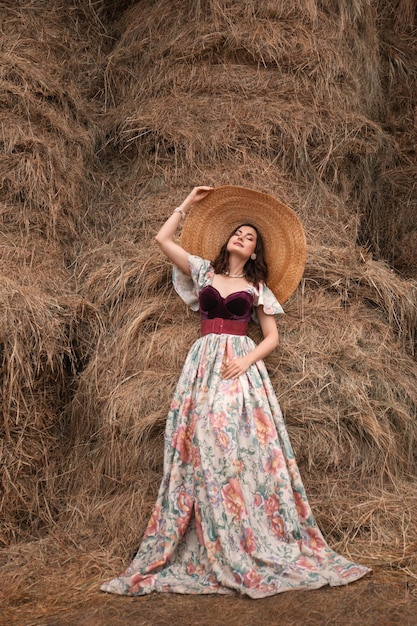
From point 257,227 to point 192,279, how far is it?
0.46 meters

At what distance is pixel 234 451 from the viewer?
3943 millimetres

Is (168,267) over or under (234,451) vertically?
over

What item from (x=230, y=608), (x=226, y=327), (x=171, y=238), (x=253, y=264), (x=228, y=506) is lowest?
(x=230, y=608)

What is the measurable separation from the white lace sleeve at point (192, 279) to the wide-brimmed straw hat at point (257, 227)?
0.54ft

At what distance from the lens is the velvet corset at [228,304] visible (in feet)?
14.1

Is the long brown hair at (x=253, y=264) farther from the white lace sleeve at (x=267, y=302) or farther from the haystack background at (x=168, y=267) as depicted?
the haystack background at (x=168, y=267)

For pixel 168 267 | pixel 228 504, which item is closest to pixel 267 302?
pixel 168 267

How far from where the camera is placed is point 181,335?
183 inches

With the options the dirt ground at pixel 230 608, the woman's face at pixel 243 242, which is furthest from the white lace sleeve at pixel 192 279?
the dirt ground at pixel 230 608

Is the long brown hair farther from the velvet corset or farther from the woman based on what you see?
the velvet corset

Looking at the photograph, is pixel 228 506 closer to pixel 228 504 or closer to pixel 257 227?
pixel 228 504

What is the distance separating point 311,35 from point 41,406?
10.2 ft

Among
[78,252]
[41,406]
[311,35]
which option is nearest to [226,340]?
[41,406]

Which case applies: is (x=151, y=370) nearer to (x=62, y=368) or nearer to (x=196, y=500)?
(x=62, y=368)
